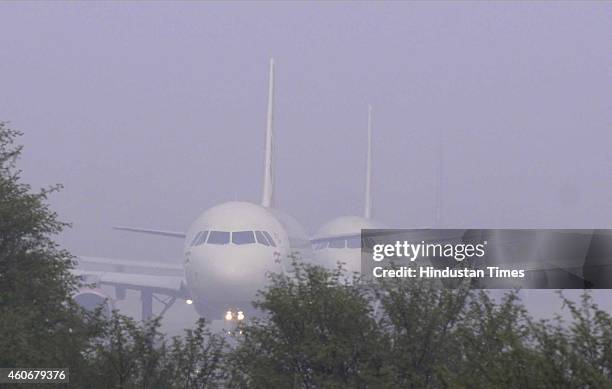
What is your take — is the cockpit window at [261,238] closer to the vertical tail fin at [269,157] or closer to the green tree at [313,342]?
the green tree at [313,342]

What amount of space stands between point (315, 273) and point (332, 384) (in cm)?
353

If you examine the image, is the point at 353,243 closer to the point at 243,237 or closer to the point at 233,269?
the point at 243,237

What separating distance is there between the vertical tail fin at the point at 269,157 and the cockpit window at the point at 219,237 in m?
29.9

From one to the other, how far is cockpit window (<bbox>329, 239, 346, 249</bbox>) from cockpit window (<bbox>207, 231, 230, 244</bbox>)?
50.1ft

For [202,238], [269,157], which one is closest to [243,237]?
[202,238]

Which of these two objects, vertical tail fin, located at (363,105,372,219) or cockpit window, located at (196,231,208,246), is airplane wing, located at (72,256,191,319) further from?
vertical tail fin, located at (363,105,372,219)

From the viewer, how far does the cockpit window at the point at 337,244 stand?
68688 mm

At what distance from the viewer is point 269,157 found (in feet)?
287

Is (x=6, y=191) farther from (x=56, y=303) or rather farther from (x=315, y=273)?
(x=315, y=273)

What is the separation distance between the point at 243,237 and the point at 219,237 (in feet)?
3.24

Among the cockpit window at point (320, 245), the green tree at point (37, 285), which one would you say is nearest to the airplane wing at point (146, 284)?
the cockpit window at point (320, 245)

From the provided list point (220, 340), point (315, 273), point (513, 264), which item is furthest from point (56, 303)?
point (513, 264)

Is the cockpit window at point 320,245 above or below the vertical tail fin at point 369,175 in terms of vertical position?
below

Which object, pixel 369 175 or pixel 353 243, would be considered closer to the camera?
pixel 353 243
